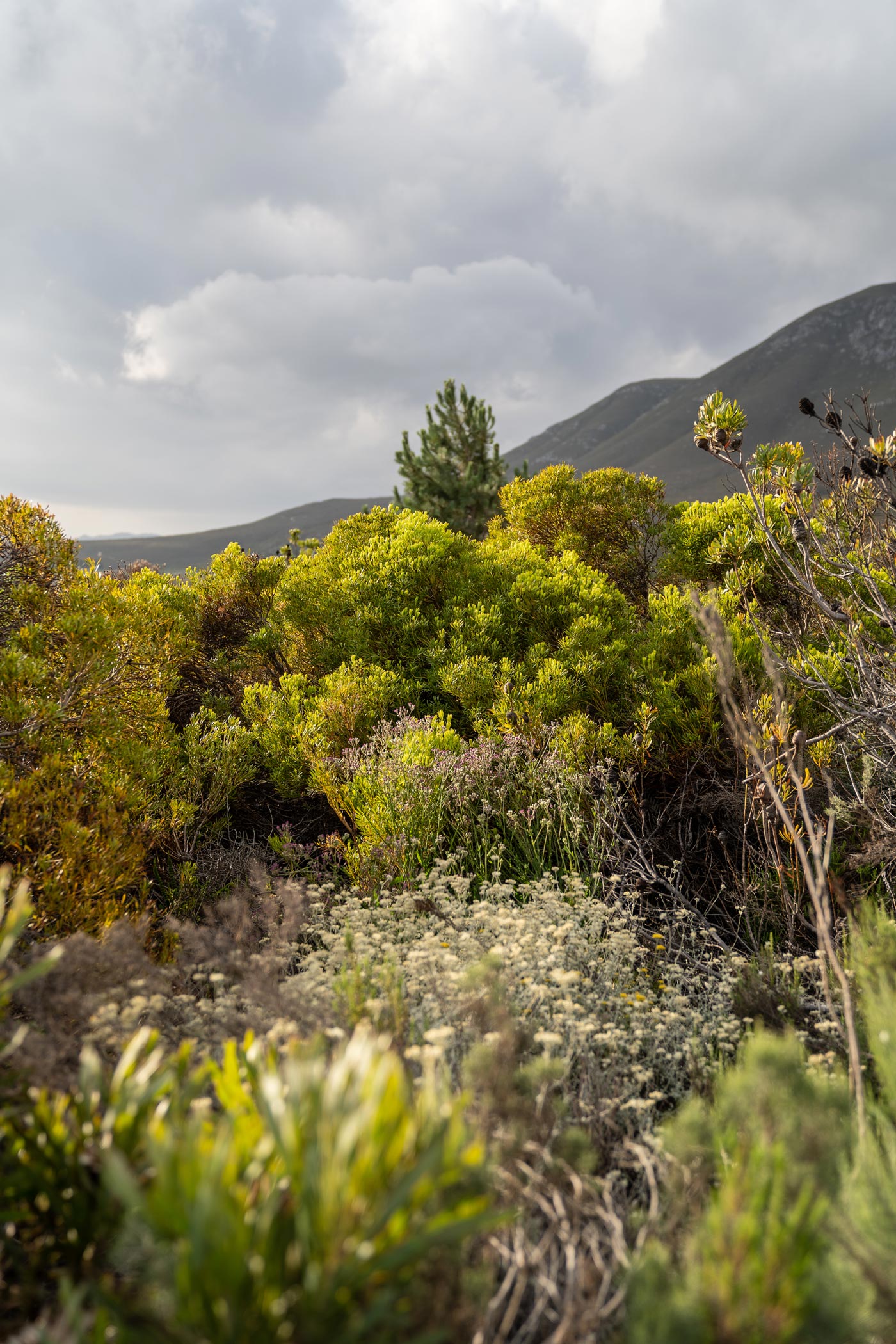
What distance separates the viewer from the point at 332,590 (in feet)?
19.6

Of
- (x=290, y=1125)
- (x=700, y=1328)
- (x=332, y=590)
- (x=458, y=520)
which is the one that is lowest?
(x=700, y=1328)

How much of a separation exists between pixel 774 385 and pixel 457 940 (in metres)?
160

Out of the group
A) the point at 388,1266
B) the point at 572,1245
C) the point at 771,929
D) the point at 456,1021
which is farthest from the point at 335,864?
the point at 388,1266

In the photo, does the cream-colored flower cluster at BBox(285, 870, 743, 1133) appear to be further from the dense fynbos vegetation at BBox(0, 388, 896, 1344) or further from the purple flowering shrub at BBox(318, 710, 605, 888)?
the purple flowering shrub at BBox(318, 710, 605, 888)

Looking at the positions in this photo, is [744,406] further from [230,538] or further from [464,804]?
[464,804]

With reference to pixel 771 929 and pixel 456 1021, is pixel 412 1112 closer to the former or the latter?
pixel 456 1021

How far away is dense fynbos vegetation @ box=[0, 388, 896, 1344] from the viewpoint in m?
1.00

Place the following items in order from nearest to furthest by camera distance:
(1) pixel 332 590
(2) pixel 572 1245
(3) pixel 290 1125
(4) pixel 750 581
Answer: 1. (3) pixel 290 1125
2. (2) pixel 572 1245
3. (4) pixel 750 581
4. (1) pixel 332 590

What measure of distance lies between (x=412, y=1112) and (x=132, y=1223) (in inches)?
18.2

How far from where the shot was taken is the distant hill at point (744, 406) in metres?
110

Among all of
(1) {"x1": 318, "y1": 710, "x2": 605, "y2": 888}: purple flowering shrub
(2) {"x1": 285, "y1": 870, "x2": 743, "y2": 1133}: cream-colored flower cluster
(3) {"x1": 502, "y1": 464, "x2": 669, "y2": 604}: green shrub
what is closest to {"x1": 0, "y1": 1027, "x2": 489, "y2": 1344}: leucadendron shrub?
(2) {"x1": 285, "y1": 870, "x2": 743, "y2": 1133}: cream-colored flower cluster

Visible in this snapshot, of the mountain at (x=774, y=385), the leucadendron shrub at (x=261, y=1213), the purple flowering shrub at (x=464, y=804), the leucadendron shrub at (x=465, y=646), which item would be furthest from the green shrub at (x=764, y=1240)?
the mountain at (x=774, y=385)

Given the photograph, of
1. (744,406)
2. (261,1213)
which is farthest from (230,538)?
(261,1213)

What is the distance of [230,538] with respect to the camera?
123438 millimetres
